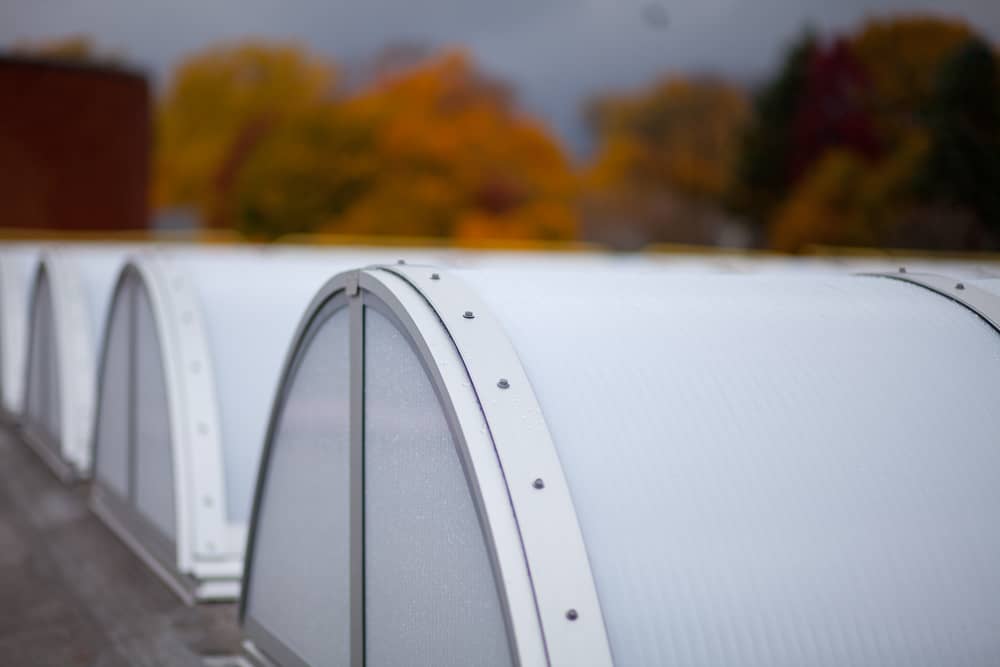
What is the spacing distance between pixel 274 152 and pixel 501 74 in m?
11.7

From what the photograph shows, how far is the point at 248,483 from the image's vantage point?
600 cm

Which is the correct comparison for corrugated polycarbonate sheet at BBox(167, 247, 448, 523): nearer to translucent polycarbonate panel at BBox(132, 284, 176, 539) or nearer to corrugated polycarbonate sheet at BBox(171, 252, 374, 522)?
corrugated polycarbonate sheet at BBox(171, 252, 374, 522)

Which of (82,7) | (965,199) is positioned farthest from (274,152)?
(965,199)

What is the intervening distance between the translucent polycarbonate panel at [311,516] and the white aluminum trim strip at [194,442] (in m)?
1.04

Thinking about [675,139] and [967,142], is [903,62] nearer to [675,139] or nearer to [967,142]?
[967,142]

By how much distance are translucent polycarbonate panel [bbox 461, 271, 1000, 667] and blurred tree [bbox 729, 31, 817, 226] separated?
38.9 metres

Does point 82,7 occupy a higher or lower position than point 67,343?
higher

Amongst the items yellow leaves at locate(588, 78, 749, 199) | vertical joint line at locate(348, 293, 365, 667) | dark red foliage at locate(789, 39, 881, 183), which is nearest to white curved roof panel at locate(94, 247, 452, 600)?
vertical joint line at locate(348, 293, 365, 667)

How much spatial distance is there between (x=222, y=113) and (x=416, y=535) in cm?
5134

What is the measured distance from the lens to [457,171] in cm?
4731

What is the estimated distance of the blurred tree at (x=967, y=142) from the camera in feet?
91.5

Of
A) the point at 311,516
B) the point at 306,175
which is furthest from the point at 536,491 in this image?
the point at 306,175

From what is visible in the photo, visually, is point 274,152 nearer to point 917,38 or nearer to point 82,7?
point 82,7

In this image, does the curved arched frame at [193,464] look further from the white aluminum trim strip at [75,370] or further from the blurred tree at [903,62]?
the blurred tree at [903,62]
